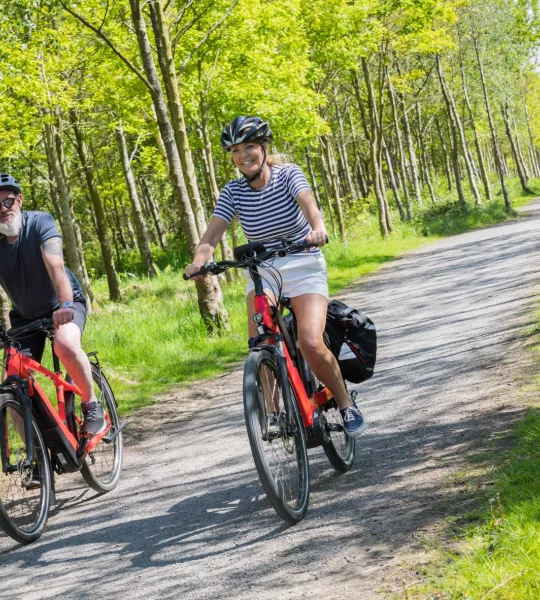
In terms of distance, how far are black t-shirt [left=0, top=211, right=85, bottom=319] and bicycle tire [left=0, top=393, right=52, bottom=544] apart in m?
0.80

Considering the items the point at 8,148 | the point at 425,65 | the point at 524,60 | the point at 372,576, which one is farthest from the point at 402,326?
the point at 524,60

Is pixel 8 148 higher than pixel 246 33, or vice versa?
pixel 246 33

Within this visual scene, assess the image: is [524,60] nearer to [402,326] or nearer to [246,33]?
[246,33]

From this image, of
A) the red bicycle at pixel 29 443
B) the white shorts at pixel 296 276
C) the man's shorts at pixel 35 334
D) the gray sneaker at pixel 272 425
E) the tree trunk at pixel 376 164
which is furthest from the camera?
the tree trunk at pixel 376 164

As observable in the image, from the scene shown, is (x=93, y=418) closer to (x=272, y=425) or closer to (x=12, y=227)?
(x=12, y=227)

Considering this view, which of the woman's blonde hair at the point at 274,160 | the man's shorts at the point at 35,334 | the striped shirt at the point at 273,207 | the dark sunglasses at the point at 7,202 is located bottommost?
the man's shorts at the point at 35,334

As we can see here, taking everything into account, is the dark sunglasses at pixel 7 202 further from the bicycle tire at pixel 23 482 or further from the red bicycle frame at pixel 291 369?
the red bicycle frame at pixel 291 369

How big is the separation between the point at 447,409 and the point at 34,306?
10.2 ft

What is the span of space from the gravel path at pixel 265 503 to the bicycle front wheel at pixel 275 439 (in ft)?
0.49

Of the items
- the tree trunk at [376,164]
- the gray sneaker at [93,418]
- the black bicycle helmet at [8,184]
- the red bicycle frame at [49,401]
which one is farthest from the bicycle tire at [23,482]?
the tree trunk at [376,164]

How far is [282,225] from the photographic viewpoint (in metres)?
5.34

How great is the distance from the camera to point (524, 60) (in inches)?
1736

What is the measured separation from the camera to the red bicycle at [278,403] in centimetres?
459

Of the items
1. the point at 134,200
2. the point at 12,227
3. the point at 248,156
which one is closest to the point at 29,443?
the point at 12,227
